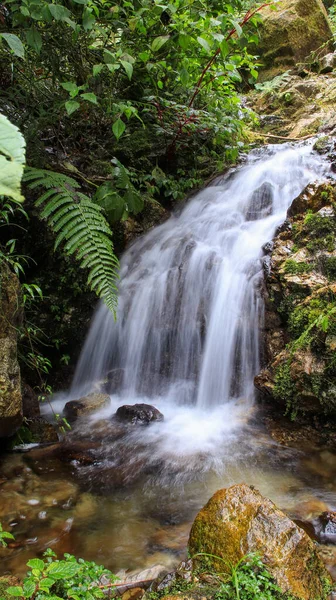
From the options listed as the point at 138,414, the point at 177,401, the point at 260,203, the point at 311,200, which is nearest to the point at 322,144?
the point at 260,203

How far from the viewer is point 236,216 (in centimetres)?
581

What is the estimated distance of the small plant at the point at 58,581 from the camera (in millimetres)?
1333

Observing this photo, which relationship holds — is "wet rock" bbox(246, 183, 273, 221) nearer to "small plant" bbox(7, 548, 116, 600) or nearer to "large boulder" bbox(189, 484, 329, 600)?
"large boulder" bbox(189, 484, 329, 600)

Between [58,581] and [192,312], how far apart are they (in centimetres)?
336

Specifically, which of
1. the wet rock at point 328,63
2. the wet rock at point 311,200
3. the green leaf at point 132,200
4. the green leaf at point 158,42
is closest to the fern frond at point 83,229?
the green leaf at point 132,200

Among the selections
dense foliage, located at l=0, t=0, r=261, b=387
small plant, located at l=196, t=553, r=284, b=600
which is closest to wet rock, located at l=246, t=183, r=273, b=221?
dense foliage, located at l=0, t=0, r=261, b=387

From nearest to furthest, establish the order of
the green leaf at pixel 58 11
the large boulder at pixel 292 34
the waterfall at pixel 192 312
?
the green leaf at pixel 58 11, the waterfall at pixel 192 312, the large boulder at pixel 292 34

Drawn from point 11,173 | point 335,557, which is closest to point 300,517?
point 335,557

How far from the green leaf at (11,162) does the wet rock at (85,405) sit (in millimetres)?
3732

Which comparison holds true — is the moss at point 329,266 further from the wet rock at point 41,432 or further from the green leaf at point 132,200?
the wet rock at point 41,432

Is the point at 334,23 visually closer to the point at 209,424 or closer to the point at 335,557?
the point at 209,424

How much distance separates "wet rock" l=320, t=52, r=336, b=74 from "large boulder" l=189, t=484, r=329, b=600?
10527 millimetres

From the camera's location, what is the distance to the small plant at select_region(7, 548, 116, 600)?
1.33m

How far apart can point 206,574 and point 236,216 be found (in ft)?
16.1
